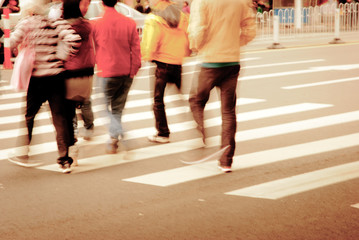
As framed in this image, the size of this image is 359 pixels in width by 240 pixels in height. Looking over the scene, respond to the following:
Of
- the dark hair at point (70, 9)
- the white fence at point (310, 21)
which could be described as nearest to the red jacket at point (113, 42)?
the dark hair at point (70, 9)

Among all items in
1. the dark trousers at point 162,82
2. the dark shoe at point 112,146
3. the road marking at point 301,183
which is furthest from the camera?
the dark trousers at point 162,82

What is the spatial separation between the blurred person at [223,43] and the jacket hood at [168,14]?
90 cm

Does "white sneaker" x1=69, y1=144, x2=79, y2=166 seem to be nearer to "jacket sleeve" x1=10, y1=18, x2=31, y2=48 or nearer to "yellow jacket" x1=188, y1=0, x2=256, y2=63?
"jacket sleeve" x1=10, y1=18, x2=31, y2=48

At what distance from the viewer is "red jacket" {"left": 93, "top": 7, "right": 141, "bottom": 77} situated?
7031 millimetres

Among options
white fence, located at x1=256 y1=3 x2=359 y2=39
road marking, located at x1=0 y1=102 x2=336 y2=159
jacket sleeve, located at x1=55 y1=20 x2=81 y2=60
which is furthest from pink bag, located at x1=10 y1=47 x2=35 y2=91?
white fence, located at x1=256 y1=3 x2=359 y2=39

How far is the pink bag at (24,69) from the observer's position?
20.9ft

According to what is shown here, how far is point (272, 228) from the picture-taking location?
4.81 m

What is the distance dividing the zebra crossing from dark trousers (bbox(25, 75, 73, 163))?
31 cm

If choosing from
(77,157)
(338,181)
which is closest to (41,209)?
(77,157)

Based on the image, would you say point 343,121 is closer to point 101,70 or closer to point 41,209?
point 101,70

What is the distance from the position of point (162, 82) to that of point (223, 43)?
1.44 metres

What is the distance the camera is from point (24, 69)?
6.36 m

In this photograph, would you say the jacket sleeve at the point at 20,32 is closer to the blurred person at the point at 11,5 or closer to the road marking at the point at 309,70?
the road marking at the point at 309,70

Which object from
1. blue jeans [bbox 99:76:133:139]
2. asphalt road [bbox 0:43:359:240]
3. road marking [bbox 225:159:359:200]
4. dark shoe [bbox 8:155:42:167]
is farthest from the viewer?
blue jeans [bbox 99:76:133:139]
